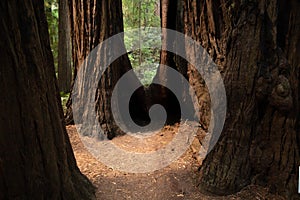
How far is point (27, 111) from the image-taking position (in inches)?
90.0

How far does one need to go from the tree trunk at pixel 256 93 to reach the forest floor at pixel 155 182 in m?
0.13

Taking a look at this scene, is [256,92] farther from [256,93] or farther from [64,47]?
[64,47]

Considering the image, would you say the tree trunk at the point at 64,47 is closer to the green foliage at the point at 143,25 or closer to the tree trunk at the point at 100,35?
the green foliage at the point at 143,25

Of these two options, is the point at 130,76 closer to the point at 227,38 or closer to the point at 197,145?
the point at 197,145

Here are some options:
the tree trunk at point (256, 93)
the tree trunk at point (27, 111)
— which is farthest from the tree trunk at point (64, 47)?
the tree trunk at point (27, 111)

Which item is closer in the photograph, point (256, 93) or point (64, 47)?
point (256, 93)

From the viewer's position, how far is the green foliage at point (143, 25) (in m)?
10.9

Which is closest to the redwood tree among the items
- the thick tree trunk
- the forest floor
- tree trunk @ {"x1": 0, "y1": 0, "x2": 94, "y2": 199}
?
the forest floor

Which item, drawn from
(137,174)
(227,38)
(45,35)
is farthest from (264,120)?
(45,35)

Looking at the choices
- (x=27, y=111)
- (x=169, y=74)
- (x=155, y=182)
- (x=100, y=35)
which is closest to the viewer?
(x=27, y=111)

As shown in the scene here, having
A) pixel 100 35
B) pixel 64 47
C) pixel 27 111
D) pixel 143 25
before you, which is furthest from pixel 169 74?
pixel 143 25

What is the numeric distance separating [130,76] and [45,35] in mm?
2885

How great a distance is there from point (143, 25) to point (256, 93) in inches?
360

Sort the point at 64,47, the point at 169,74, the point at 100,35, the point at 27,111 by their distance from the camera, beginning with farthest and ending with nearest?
the point at 64,47 < the point at 169,74 < the point at 100,35 < the point at 27,111
